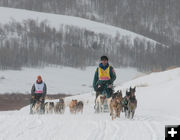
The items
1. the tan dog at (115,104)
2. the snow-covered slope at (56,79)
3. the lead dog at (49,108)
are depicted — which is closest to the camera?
the tan dog at (115,104)

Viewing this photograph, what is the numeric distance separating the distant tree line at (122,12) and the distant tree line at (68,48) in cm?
3883

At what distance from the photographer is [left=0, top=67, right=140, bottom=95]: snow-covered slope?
73.9 metres

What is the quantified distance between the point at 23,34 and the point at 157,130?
378ft

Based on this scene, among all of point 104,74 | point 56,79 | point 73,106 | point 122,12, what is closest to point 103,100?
point 104,74

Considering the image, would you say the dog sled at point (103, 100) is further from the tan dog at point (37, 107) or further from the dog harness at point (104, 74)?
the tan dog at point (37, 107)

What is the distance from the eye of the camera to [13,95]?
6262 centimetres

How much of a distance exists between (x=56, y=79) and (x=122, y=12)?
4082 inches

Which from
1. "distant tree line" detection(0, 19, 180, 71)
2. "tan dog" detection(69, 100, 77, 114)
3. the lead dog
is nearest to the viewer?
"tan dog" detection(69, 100, 77, 114)

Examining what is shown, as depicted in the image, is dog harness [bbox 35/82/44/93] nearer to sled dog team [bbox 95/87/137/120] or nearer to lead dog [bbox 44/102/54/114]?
lead dog [bbox 44/102/54/114]

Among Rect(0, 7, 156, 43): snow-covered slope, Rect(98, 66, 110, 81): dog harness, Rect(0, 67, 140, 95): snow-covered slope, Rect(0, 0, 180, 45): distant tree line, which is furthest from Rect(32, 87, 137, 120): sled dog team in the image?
Rect(0, 0, 180, 45): distant tree line

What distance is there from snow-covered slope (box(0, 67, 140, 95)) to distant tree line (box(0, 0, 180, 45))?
64.6 m

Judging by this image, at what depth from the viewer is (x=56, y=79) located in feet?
302

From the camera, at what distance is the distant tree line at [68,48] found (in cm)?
11225

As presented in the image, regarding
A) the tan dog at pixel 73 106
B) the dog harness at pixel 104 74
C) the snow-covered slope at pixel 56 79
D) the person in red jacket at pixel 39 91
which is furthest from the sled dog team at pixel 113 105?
the snow-covered slope at pixel 56 79
